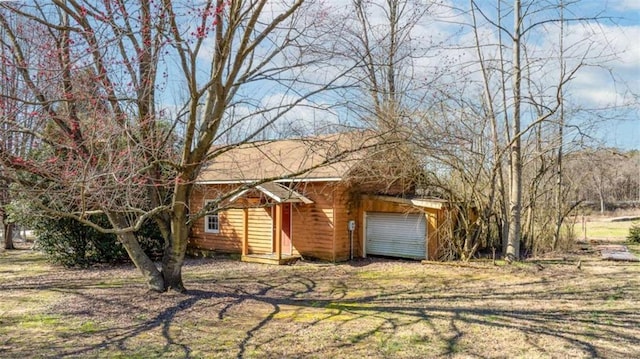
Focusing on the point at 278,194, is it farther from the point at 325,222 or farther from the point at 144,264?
the point at 144,264

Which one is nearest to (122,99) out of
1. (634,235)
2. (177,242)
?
(177,242)

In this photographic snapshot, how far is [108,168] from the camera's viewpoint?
5.80 metres

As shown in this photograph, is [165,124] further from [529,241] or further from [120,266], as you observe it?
[529,241]

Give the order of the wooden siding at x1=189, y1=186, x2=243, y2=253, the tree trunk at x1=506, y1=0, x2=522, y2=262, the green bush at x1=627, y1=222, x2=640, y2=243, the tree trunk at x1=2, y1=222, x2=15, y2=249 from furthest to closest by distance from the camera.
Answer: the green bush at x1=627, y1=222, x2=640, y2=243
the tree trunk at x1=2, y1=222, x2=15, y2=249
the wooden siding at x1=189, y1=186, x2=243, y2=253
the tree trunk at x1=506, y1=0, x2=522, y2=262

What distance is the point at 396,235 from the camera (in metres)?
14.1

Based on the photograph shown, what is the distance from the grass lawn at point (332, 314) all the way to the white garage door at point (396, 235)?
206cm

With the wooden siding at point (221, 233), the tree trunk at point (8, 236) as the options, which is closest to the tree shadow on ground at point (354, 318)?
the wooden siding at point (221, 233)

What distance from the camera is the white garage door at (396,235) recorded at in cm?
1376

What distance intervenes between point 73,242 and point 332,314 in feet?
28.3

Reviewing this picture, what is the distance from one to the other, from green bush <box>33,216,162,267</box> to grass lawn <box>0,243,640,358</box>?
102 cm

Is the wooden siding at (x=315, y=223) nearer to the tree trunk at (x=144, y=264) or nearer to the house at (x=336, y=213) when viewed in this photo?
the house at (x=336, y=213)

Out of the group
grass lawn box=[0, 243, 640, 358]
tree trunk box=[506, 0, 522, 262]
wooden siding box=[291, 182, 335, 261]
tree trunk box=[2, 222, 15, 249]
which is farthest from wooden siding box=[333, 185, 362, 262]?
tree trunk box=[2, 222, 15, 249]

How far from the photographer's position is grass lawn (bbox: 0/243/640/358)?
5512 mm

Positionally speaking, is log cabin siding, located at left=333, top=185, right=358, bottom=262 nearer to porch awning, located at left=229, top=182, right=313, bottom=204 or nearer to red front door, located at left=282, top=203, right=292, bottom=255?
porch awning, located at left=229, top=182, right=313, bottom=204
